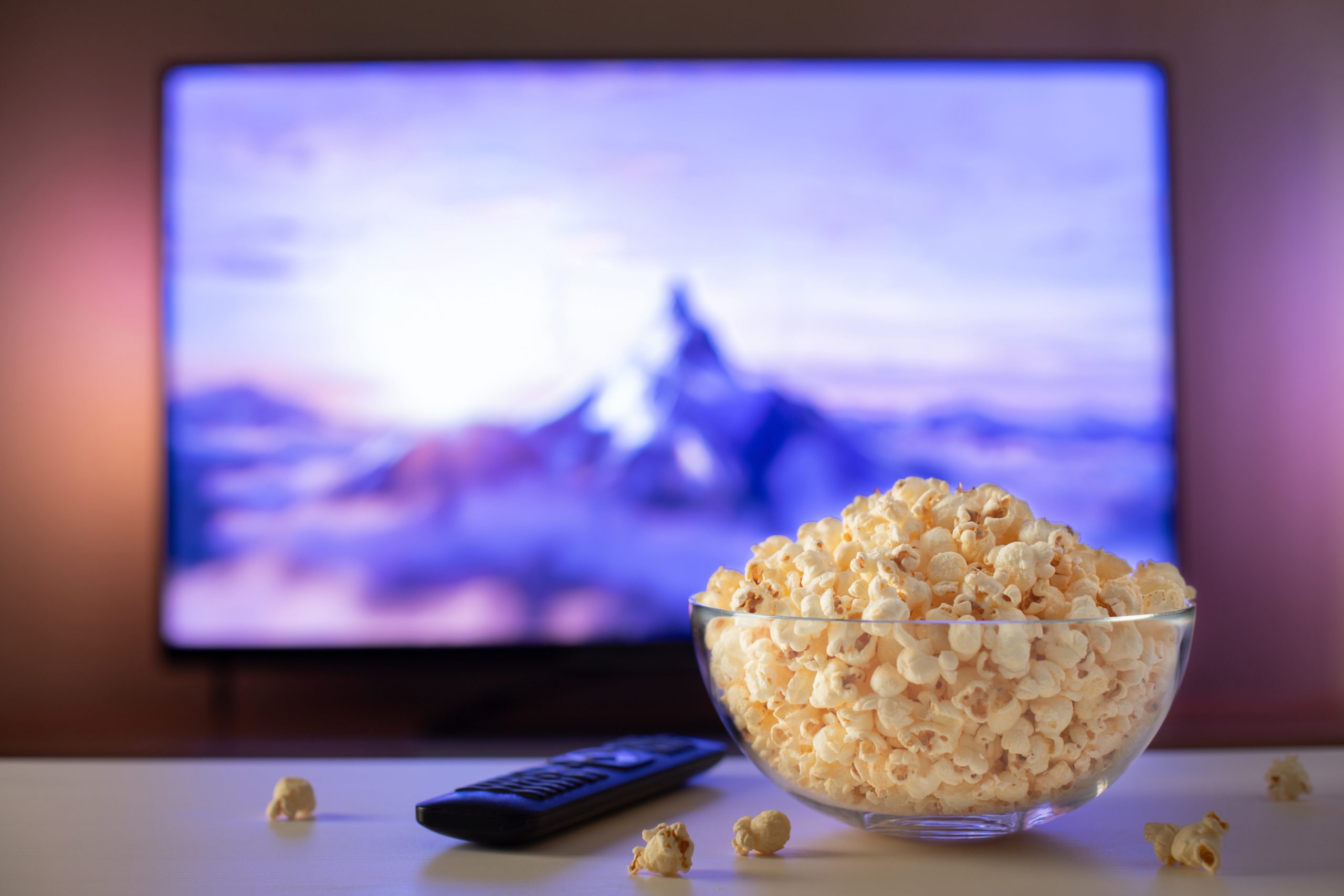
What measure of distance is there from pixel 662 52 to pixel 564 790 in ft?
5.27

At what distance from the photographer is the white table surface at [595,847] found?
0.53 meters

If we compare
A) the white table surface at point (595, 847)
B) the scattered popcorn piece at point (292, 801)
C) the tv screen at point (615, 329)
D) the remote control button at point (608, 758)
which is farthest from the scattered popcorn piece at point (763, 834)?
the tv screen at point (615, 329)

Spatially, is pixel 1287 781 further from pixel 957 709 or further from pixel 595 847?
pixel 595 847

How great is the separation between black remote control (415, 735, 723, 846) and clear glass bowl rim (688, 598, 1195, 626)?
0.15 metres

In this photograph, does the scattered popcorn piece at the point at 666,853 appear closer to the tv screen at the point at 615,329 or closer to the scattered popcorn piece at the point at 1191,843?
the scattered popcorn piece at the point at 1191,843

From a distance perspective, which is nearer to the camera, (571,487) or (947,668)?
(947,668)

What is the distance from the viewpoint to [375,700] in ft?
6.25

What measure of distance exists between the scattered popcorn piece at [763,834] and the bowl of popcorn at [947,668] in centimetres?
2

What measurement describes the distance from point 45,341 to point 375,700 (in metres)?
0.92

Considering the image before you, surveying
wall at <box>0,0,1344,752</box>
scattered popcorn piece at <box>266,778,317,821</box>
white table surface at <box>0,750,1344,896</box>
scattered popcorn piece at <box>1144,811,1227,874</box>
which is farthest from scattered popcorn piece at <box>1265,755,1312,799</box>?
wall at <box>0,0,1344,752</box>

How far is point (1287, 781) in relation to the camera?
703 millimetres

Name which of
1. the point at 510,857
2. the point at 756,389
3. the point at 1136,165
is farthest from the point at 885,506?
the point at 1136,165

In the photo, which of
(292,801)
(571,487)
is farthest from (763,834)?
(571,487)

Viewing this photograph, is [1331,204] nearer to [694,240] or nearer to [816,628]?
[694,240]
